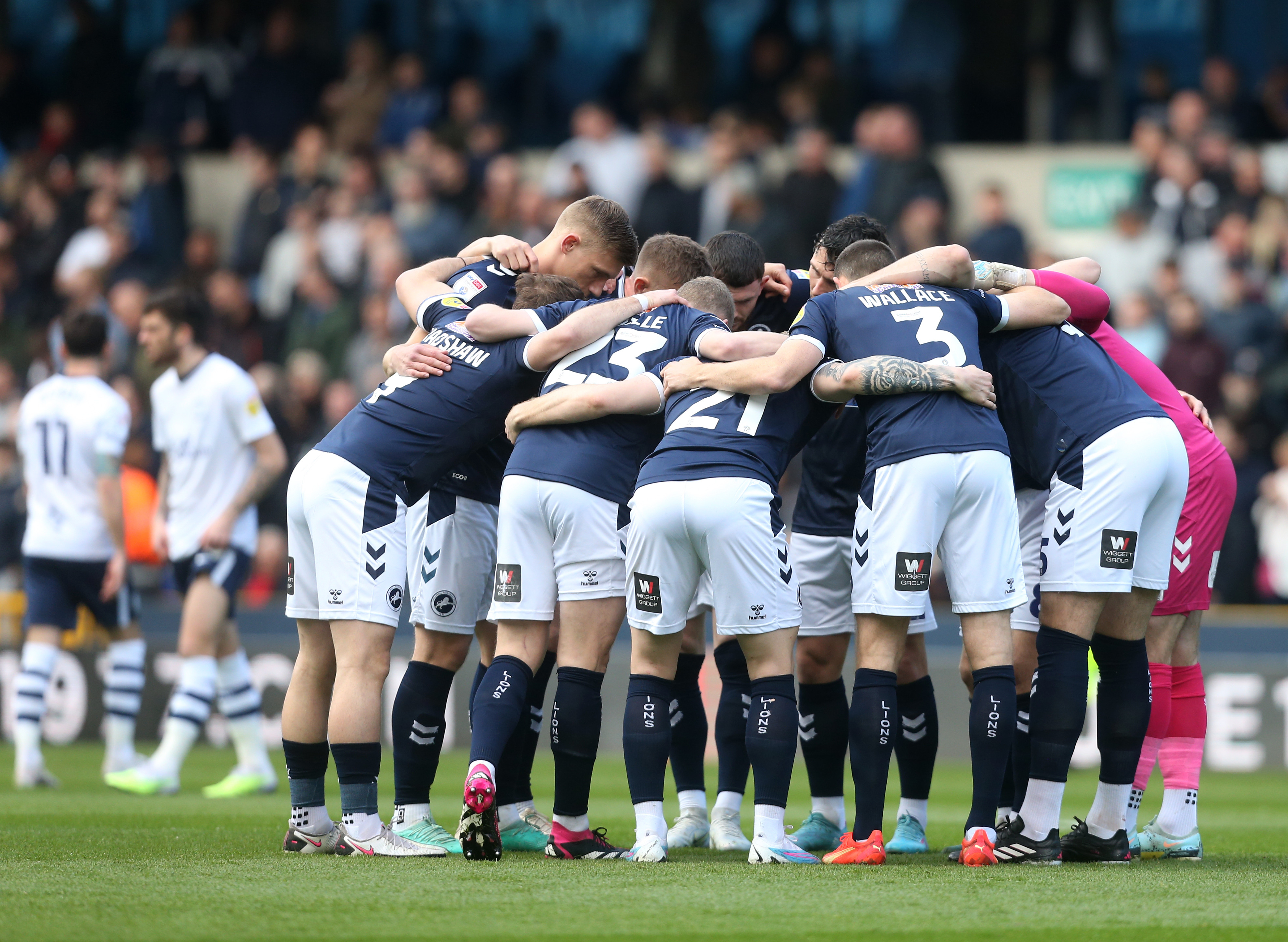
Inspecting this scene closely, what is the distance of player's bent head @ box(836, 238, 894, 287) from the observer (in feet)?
A: 22.8

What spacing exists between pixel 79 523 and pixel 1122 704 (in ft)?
21.7

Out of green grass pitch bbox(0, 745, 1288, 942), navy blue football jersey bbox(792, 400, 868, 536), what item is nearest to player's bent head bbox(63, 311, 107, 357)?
green grass pitch bbox(0, 745, 1288, 942)

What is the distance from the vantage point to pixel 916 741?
7.21m

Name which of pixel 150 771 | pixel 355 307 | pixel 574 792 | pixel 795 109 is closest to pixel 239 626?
pixel 355 307

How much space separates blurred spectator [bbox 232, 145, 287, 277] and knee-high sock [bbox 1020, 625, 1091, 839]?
43.1 ft

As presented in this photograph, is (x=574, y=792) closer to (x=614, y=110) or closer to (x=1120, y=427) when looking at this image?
(x=1120, y=427)

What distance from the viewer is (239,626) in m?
14.4

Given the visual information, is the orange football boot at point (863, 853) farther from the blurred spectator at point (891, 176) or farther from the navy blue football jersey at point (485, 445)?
the blurred spectator at point (891, 176)

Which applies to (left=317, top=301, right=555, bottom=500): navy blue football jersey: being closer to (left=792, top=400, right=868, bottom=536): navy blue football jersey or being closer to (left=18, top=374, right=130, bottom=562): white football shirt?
(left=792, top=400, right=868, bottom=536): navy blue football jersey

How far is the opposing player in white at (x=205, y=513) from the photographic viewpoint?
9641 millimetres

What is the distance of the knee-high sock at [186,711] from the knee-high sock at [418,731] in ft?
10.3

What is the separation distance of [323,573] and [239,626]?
27.2 ft

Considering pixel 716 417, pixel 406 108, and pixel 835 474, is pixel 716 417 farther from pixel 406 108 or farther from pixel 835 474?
pixel 406 108

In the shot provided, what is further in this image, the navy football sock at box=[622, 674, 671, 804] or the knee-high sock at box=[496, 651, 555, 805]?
the knee-high sock at box=[496, 651, 555, 805]
